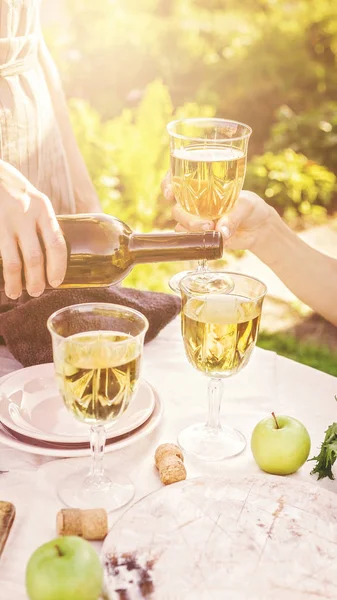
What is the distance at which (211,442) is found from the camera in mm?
1598

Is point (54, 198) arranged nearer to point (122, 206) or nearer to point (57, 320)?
point (57, 320)

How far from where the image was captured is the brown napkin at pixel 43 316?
1869 mm

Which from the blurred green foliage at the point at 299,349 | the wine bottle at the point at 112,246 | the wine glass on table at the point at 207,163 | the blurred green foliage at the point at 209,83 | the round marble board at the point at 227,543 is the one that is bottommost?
the blurred green foliage at the point at 299,349

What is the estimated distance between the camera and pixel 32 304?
1932 mm

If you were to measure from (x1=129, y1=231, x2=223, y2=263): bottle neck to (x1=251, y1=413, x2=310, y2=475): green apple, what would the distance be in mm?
398

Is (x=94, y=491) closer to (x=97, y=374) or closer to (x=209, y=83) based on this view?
(x=97, y=374)

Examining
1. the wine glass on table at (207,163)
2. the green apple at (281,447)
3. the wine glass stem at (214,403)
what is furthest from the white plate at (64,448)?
the wine glass on table at (207,163)

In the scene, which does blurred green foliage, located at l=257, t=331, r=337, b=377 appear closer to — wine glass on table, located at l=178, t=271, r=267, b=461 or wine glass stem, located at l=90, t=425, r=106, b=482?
wine glass on table, located at l=178, t=271, r=267, b=461

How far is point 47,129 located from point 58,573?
68.3 inches

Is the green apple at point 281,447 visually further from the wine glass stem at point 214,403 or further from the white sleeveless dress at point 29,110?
the white sleeveless dress at point 29,110

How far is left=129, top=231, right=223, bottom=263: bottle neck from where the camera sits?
1.62m

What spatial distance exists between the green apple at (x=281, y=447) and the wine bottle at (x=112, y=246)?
0.40m

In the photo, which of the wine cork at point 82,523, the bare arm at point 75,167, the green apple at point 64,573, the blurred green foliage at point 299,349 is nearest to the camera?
the green apple at point 64,573

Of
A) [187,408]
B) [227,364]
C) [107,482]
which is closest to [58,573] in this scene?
[107,482]
